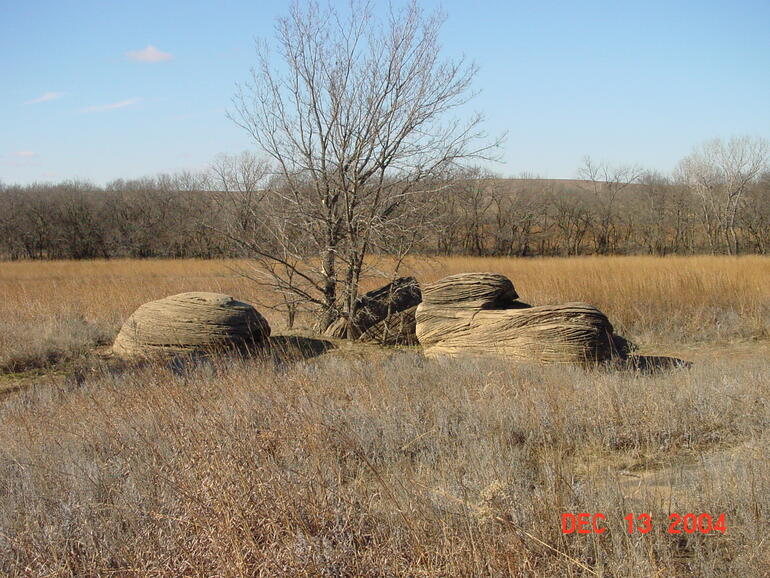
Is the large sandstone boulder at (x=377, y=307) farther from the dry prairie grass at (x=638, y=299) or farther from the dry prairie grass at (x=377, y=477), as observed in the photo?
the dry prairie grass at (x=377, y=477)

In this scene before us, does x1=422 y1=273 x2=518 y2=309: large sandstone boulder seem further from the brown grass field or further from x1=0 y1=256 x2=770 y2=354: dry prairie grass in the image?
x1=0 y1=256 x2=770 y2=354: dry prairie grass

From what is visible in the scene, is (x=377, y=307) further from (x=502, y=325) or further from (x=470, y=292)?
(x=502, y=325)

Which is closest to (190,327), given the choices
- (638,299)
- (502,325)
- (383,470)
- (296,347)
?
(296,347)

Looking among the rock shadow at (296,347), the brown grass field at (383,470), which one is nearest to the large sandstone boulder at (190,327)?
the rock shadow at (296,347)

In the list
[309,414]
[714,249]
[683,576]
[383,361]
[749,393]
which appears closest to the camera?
[683,576]

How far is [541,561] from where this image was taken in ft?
8.91

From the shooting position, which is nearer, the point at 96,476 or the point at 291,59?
the point at 96,476

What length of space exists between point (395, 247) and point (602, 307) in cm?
449

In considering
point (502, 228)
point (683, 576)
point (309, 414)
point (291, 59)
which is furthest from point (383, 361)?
point (502, 228)

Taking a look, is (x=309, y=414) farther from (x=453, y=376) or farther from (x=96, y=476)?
(x=453, y=376)

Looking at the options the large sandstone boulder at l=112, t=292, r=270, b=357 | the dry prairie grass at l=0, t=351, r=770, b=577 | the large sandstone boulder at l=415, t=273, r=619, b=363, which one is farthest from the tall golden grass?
the dry prairie grass at l=0, t=351, r=770, b=577

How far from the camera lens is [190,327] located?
8.99 meters
